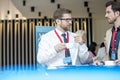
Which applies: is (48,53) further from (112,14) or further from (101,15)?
(101,15)

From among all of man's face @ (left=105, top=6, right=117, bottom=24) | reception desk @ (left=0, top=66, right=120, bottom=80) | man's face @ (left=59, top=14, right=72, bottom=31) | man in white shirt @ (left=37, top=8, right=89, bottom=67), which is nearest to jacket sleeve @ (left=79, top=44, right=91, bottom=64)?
man in white shirt @ (left=37, top=8, right=89, bottom=67)

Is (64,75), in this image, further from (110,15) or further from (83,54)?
(110,15)

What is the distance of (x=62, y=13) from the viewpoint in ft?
7.34

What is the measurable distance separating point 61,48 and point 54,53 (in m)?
0.07

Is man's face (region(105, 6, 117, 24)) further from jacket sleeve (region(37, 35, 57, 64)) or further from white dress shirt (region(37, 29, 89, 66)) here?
jacket sleeve (region(37, 35, 57, 64))

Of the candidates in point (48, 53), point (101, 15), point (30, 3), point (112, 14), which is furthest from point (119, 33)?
point (101, 15)

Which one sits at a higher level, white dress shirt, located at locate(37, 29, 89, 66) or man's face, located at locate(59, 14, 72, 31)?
man's face, located at locate(59, 14, 72, 31)

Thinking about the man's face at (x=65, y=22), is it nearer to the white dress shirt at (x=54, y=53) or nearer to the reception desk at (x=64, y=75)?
the white dress shirt at (x=54, y=53)

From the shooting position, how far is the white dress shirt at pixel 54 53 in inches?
78.2

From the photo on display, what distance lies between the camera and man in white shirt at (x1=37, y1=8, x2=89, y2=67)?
6.51 ft

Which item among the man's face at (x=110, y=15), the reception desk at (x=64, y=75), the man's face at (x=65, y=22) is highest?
the man's face at (x=110, y=15)

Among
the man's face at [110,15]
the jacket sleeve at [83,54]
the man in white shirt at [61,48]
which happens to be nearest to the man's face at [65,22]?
the man in white shirt at [61,48]

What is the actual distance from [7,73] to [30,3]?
8721 millimetres

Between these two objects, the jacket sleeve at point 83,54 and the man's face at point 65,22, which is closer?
the jacket sleeve at point 83,54
